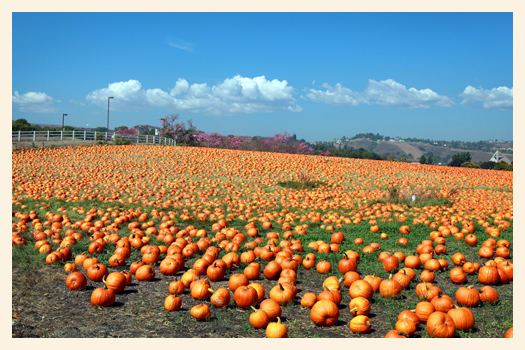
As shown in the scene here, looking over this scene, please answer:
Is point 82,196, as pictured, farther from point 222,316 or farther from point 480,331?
point 480,331

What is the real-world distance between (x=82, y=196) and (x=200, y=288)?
10222 millimetres

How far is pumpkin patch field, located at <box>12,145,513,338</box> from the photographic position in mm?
4527

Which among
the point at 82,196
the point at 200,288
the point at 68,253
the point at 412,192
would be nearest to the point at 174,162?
the point at 82,196

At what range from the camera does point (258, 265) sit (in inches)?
250

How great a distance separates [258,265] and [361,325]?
7.80ft

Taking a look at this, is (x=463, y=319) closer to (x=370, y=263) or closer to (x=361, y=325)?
(x=361, y=325)

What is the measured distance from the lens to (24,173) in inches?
728

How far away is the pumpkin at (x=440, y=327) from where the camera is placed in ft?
13.6

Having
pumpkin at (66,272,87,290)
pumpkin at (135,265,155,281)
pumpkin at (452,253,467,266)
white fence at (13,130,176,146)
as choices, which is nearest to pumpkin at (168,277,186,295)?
pumpkin at (135,265,155,281)

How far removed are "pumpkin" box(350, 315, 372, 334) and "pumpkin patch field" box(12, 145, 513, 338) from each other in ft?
0.05

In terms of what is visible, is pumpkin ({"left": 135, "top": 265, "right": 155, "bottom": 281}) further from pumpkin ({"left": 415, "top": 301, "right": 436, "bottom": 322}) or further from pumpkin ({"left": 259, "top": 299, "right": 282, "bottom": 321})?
pumpkin ({"left": 415, "top": 301, "right": 436, "bottom": 322})

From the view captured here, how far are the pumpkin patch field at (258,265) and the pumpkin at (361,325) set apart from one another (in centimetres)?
2

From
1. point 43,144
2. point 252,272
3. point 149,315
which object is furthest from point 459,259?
point 43,144

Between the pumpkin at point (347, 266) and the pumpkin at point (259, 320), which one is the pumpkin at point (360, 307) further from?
the pumpkin at point (347, 266)
